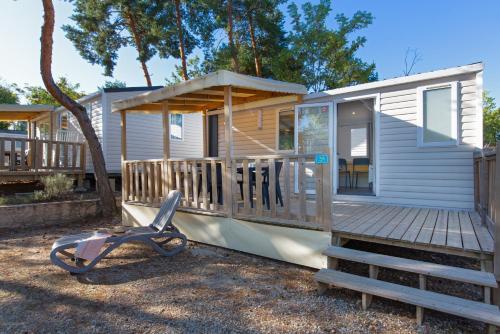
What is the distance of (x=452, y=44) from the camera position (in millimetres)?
18906

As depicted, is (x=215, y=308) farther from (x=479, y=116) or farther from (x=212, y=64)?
(x=212, y=64)

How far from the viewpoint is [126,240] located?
365 centimetres

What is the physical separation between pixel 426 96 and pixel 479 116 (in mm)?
808

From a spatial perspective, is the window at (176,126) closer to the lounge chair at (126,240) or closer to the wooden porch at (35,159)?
the wooden porch at (35,159)

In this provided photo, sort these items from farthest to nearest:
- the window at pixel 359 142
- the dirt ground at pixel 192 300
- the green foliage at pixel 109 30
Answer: the green foliage at pixel 109 30, the window at pixel 359 142, the dirt ground at pixel 192 300

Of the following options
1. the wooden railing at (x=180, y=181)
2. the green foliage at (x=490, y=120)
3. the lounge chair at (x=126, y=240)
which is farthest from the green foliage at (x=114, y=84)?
the green foliage at (x=490, y=120)

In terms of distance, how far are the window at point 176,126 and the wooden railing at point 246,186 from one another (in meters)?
5.04

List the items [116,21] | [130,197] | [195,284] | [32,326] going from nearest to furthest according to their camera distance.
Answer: [32,326], [195,284], [130,197], [116,21]

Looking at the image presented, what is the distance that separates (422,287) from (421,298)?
21 centimetres

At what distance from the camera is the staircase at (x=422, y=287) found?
2098mm

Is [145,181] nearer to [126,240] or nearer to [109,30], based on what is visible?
[126,240]

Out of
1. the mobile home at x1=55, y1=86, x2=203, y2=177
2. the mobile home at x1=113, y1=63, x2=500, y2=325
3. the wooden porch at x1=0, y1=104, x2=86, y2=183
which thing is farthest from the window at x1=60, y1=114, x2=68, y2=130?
the mobile home at x1=113, y1=63, x2=500, y2=325

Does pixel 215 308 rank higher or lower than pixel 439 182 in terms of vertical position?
lower

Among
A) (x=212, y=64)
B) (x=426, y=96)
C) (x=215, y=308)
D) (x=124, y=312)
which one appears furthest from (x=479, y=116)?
(x=212, y=64)
